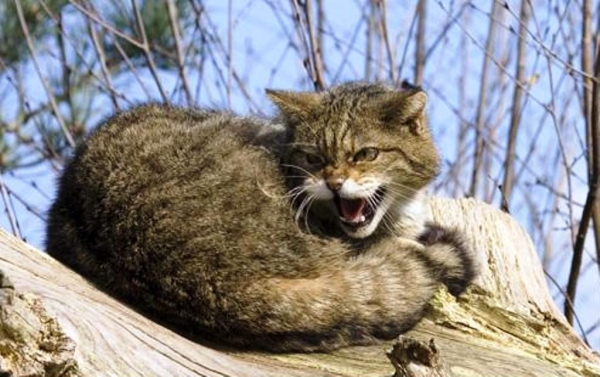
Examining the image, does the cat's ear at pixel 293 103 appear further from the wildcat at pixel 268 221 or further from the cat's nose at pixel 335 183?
the cat's nose at pixel 335 183

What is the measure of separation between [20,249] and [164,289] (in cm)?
43

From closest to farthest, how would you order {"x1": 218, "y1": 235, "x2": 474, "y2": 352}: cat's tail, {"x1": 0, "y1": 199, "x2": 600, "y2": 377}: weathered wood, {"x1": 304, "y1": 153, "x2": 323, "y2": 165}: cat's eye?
1. {"x1": 0, "y1": 199, "x2": 600, "y2": 377}: weathered wood
2. {"x1": 218, "y1": 235, "x2": 474, "y2": 352}: cat's tail
3. {"x1": 304, "y1": 153, "x2": 323, "y2": 165}: cat's eye

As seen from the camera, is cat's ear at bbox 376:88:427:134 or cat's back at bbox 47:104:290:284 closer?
cat's back at bbox 47:104:290:284

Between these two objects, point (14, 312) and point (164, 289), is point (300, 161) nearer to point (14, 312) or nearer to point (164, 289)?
point (164, 289)

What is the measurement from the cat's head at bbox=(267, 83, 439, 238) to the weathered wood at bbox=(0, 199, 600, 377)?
38 cm

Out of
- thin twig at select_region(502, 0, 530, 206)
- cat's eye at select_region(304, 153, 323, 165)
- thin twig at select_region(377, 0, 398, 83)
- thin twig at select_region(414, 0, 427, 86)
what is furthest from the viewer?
thin twig at select_region(414, 0, 427, 86)

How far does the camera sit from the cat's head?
365 centimetres

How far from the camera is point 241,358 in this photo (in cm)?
310

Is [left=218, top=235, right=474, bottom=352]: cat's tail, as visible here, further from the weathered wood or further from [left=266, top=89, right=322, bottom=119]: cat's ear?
[left=266, top=89, right=322, bottom=119]: cat's ear

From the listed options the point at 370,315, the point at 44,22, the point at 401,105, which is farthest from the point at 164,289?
the point at 44,22

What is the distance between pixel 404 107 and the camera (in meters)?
3.81

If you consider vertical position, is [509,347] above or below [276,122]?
below

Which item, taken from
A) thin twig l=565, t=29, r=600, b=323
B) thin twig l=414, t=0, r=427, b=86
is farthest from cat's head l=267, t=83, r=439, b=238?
thin twig l=414, t=0, r=427, b=86

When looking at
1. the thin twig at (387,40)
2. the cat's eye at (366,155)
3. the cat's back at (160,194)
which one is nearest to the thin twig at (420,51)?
the thin twig at (387,40)
